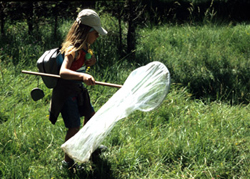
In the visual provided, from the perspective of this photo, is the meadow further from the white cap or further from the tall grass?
the white cap

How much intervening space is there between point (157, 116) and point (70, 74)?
1481 millimetres

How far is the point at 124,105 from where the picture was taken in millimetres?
2643

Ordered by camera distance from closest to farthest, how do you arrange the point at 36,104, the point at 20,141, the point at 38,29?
the point at 20,141, the point at 36,104, the point at 38,29

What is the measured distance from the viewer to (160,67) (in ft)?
8.79

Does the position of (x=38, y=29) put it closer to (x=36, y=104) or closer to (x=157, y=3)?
(x=36, y=104)

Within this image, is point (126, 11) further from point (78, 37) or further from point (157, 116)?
point (78, 37)

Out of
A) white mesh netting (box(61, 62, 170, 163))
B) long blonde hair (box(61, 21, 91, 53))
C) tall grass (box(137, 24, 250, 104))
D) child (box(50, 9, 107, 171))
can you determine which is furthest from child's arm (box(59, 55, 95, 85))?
tall grass (box(137, 24, 250, 104))

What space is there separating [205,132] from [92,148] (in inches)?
52.5

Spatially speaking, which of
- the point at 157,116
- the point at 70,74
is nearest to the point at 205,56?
the point at 157,116

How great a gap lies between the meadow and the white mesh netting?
1.32 feet

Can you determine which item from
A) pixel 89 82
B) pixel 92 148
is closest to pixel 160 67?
pixel 89 82

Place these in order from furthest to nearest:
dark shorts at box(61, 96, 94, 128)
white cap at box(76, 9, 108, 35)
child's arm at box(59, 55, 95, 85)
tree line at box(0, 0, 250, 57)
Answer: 1. tree line at box(0, 0, 250, 57)
2. dark shorts at box(61, 96, 94, 128)
3. white cap at box(76, 9, 108, 35)
4. child's arm at box(59, 55, 95, 85)

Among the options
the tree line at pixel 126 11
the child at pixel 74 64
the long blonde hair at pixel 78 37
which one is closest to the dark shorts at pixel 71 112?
the child at pixel 74 64

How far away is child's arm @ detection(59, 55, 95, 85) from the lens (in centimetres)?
259
